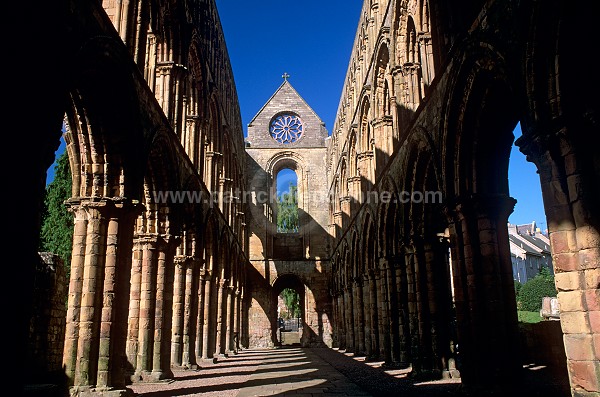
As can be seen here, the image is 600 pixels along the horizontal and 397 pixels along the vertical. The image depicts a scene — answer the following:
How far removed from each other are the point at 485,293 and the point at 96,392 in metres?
6.22

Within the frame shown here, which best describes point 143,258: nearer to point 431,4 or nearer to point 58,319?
point 58,319

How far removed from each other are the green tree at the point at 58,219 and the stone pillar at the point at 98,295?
16264mm

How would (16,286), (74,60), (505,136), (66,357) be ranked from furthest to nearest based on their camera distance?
1. (505,136)
2. (66,357)
3. (74,60)
4. (16,286)

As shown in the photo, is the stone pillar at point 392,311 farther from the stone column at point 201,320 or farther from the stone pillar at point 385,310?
the stone column at point 201,320

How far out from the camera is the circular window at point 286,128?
34175mm

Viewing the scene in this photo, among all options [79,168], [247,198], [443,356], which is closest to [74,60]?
[79,168]

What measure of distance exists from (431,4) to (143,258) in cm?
827

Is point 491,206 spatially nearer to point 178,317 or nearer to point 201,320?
point 178,317

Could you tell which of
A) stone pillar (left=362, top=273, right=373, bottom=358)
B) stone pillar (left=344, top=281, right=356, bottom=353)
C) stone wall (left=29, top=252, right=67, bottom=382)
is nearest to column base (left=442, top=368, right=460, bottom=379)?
stone pillar (left=362, top=273, right=373, bottom=358)

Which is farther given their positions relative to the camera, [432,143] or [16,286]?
[432,143]

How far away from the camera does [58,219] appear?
2431cm

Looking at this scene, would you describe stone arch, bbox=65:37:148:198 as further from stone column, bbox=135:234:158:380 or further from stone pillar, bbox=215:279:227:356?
stone pillar, bbox=215:279:227:356

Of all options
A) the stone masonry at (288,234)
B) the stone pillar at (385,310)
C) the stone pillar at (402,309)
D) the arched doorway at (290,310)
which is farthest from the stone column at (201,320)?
the arched doorway at (290,310)

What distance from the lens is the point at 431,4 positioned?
1060 centimetres
